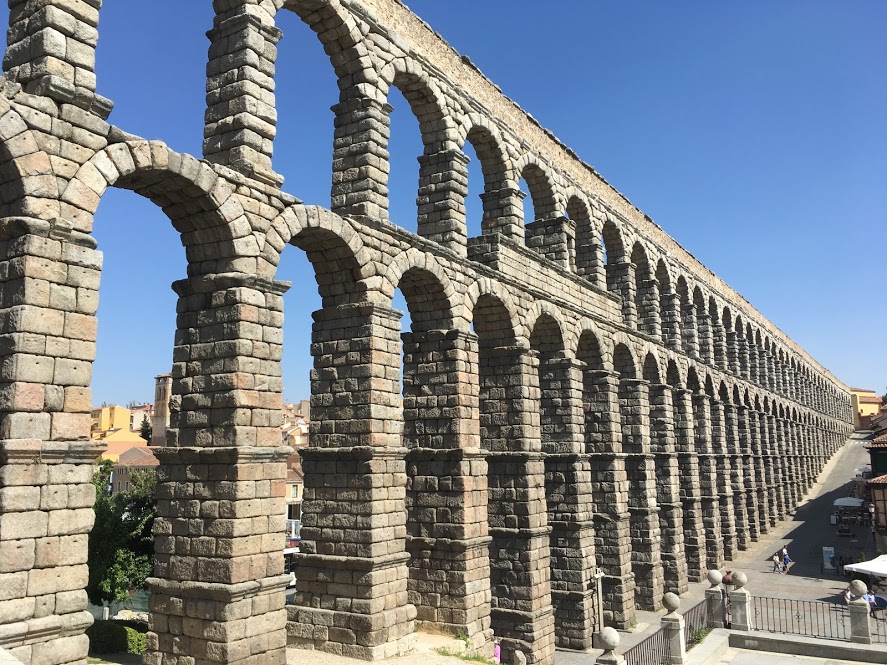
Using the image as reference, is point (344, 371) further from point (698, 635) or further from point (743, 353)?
point (743, 353)

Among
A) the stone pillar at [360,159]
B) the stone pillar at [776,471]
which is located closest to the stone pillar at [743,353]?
the stone pillar at [776,471]

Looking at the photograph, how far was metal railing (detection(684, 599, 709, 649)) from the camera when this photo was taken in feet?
60.6

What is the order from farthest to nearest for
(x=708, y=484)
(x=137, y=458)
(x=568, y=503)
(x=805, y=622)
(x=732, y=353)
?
(x=137, y=458)
(x=732, y=353)
(x=708, y=484)
(x=568, y=503)
(x=805, y=622)

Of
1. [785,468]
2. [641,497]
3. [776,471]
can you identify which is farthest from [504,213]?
[785,468]

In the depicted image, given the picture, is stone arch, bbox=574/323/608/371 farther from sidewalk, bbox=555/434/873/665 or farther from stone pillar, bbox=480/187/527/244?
sidewalk, bbox=555/434/873/665

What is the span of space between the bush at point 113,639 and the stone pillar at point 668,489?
18.6 meters

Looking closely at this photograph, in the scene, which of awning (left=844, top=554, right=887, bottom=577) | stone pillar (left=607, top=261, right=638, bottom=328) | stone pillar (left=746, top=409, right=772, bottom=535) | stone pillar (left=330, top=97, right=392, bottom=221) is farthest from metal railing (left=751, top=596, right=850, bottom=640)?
stone pillar (left=746, top=409, right=772, bottom=535)

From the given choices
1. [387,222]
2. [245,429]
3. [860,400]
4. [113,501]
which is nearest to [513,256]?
[387,222]

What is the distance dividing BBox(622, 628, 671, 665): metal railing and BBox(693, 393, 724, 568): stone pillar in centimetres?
1668

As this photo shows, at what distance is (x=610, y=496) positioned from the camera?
2308 cm

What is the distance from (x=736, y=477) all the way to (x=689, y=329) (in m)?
8.89

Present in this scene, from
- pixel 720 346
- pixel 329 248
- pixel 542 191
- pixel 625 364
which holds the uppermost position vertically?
pixel 542 191

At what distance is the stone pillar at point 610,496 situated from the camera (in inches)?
896

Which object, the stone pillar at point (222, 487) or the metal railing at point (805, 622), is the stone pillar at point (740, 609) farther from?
the stone pillar at point (222, 487)
